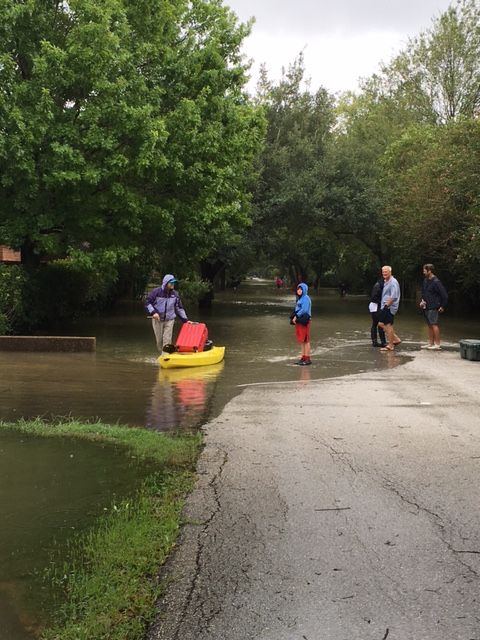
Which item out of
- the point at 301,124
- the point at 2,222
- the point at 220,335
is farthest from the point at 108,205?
the point at 301,124

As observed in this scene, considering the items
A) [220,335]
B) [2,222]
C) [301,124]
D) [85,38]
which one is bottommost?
[220,335]

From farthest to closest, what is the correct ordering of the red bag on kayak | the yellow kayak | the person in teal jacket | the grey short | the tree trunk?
the tree trunk, the grey short, the person in teal jacket, the red bag on kayak, the yellow kayak

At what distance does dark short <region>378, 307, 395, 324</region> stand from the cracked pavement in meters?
7.00

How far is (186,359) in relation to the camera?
11.3m

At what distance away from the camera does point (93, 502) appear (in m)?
4.35

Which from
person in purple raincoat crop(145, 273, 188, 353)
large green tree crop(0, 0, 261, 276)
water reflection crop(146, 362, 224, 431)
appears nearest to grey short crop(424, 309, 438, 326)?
water reflection crop(146, 362, 224, 431)

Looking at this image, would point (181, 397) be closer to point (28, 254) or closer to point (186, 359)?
point (186, 359)

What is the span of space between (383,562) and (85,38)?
13529 millimetres

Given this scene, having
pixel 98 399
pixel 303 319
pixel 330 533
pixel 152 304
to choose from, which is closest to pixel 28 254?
pixel 152 304

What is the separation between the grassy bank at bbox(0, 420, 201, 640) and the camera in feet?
9.43

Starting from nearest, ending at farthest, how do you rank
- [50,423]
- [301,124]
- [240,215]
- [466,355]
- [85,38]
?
[50,423], [466,355], [85,38], [240,215], [301,124]

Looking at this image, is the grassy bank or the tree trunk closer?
the grassy bank

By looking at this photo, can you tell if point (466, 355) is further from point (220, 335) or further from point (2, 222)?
point (2, 222)

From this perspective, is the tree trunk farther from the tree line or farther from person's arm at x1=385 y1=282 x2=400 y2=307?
person's arm at x1=385 y1=282 x2=400 y2=307
